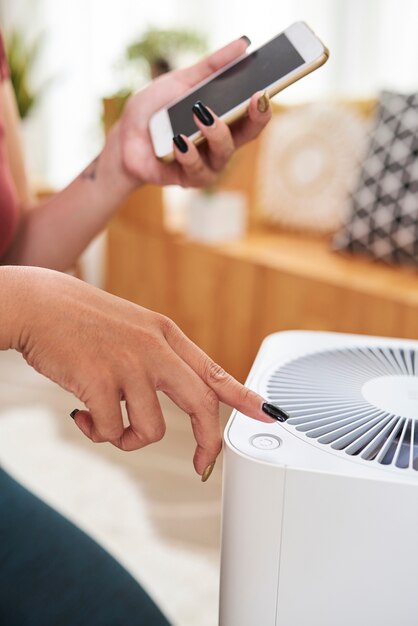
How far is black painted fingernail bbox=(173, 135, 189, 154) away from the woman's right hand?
1.10ft

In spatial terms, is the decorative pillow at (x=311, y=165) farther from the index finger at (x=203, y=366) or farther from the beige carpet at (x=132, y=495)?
the index finger at (x=203, y=366)

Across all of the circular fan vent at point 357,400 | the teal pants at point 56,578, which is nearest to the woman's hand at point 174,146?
the circular fan vent at point 357,400

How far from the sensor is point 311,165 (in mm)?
1954

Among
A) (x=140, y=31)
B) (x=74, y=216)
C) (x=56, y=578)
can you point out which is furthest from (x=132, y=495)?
(x=140, y=31)

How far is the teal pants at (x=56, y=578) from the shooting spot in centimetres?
55

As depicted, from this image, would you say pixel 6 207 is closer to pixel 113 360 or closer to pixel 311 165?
pixel 113 360

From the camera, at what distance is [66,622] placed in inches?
21.6

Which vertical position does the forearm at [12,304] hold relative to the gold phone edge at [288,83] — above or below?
below

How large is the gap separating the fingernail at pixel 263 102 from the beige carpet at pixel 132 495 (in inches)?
20.5

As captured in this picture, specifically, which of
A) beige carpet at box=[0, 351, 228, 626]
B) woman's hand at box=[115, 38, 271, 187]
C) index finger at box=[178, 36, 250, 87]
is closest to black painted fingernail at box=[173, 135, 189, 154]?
woman's hand at box=[115, 38, 271, 187]

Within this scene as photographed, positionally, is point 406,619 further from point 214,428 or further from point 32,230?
point 32,230

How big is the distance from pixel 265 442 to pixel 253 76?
43 centimetres

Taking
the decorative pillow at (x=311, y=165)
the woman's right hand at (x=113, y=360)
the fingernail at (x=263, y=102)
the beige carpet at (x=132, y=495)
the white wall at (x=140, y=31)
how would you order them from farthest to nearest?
the white wall at (x=140, y=31)
the decorative pillow at (x=311, y=165)
the beige carpet at (x=132, y=495)
the fingernail at (x=263, y=102)
the woman's right hand at (x=113, y=360)

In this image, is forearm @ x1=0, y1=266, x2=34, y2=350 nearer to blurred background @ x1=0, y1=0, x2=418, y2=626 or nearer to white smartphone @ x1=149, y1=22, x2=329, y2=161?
blurred background @ x1=0, y1=0, x2=418, y2=626
